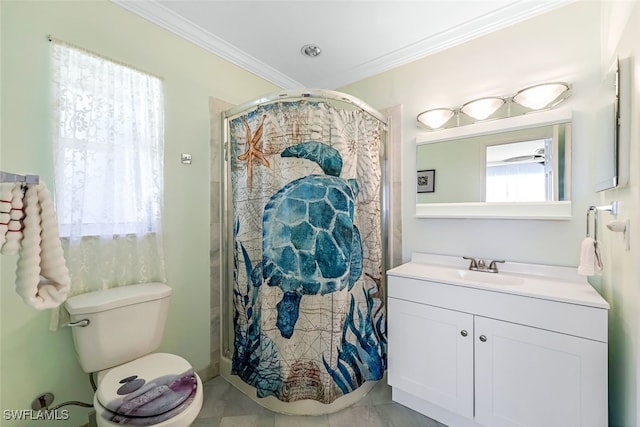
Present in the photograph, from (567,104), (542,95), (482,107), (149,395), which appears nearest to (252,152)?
(149,395)

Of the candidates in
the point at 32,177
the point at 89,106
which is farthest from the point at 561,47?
the point at 89,106

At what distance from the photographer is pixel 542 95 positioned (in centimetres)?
156

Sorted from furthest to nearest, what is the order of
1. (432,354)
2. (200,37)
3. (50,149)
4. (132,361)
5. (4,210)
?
(200,37) → (432,354) → (132,361) → (50,149) → (4,210)

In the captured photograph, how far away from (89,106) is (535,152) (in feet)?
8.25

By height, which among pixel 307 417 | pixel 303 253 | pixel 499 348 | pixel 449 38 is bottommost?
pixel 307 417

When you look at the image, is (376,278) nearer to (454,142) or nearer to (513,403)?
Answer: (513,403)

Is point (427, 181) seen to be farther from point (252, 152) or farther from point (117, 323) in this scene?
point (117, 323)

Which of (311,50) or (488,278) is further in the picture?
(311,50)

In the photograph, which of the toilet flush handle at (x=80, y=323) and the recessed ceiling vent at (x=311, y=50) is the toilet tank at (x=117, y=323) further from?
the recessed ceiling vent at (x=311, y=50)

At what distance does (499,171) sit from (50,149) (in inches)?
98.2

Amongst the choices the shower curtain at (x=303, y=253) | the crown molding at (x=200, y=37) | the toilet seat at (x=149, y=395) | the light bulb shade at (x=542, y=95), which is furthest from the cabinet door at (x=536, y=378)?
the crown molding at (x=200, y=37)

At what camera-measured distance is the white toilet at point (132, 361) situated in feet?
3.53

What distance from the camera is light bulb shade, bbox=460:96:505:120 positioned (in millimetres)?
1714

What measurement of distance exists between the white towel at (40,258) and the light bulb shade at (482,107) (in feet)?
7.08
